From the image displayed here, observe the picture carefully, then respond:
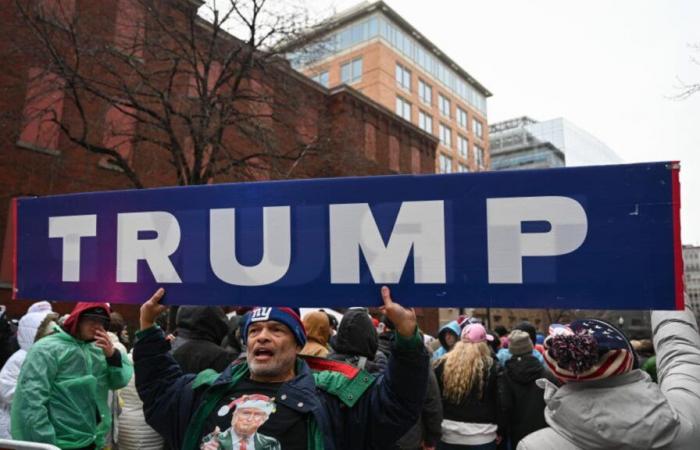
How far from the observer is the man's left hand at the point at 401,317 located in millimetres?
2158

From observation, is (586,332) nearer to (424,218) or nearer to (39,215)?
(424,218)

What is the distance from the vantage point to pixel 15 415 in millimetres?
3621

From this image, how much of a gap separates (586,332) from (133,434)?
4359mm

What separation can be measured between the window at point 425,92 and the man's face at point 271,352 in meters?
49.5

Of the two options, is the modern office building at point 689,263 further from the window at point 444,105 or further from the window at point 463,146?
the window at point 463,146

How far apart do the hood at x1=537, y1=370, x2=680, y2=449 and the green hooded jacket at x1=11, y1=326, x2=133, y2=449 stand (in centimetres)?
320

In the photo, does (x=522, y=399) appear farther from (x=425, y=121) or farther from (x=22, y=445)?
(x=425, y=121)

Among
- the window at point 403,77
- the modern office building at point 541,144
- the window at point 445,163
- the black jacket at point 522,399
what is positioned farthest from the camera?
the modern office building at point 541,144

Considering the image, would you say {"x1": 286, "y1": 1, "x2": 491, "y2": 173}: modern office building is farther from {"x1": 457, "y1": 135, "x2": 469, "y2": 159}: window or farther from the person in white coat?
the person in white coat

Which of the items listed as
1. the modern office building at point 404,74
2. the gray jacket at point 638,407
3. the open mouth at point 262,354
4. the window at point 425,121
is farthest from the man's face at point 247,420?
the window at point 425,121

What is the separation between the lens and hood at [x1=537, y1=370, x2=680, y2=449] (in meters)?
1.84

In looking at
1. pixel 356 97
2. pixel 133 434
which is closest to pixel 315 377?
pixel 133 434

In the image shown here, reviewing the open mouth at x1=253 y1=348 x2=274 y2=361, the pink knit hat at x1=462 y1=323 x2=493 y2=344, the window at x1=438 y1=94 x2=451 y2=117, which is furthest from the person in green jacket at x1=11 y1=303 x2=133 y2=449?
the window at x1=438 y1=94 x2=451 y2=117

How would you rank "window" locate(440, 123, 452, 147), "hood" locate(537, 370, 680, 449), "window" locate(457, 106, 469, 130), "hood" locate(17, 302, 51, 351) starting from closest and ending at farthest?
"hood" locate(537, 370, 680, 449) → "hood" locate(17, 302, 51, 351) → "window" locate(440, 123, 452, 147) → "window" locate(457, 106, 469, 130)
